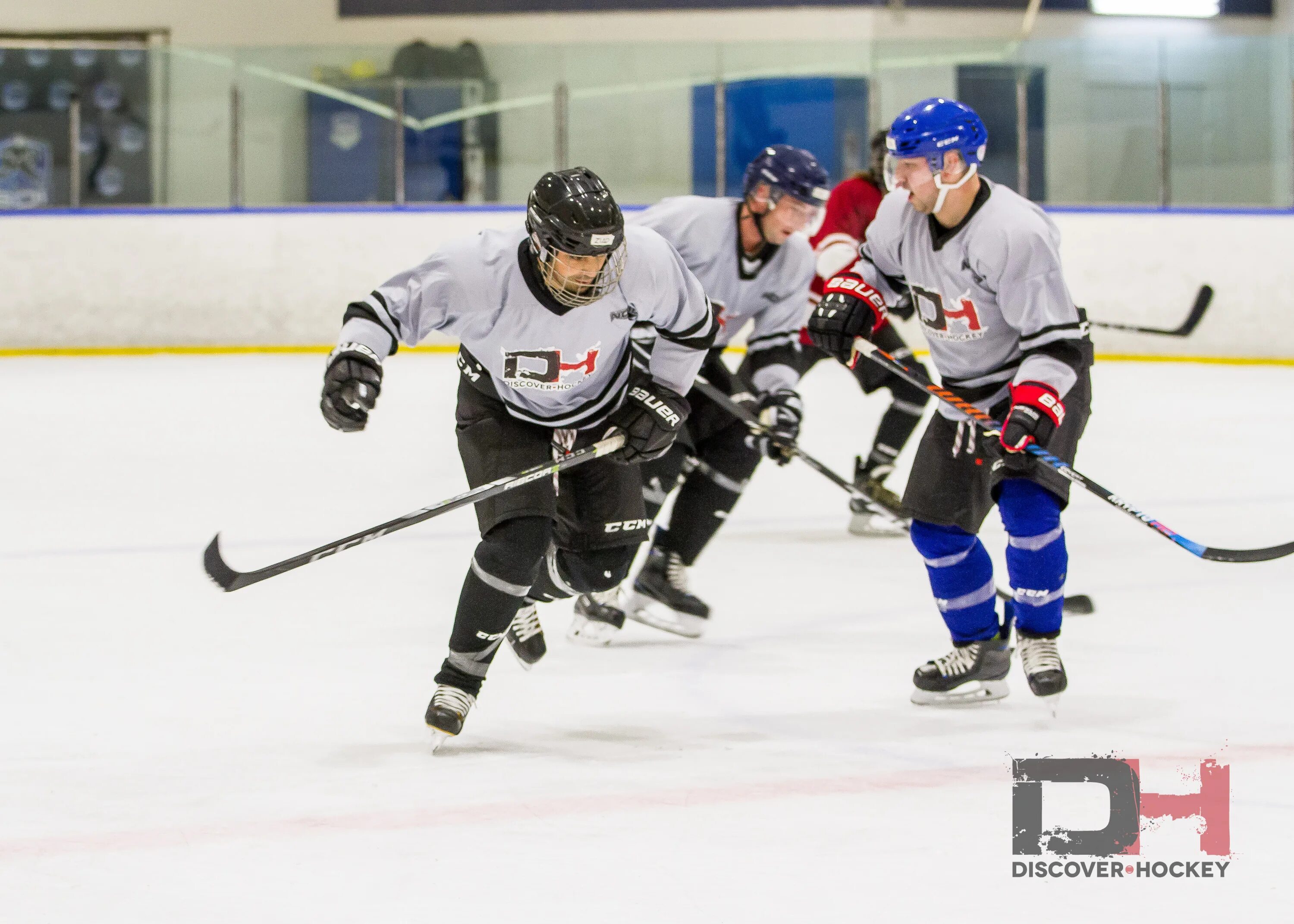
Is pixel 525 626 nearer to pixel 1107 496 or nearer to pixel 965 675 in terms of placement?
pixel 965 675

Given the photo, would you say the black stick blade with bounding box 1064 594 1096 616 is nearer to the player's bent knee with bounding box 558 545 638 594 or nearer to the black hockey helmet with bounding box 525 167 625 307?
the player's bent knee with bounding box 558 545 638 594

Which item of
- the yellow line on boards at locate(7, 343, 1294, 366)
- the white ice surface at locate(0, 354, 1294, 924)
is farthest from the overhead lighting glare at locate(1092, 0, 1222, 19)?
the white ice surface at locate(0, 354, 1294, 924)

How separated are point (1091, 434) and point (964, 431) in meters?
3.69

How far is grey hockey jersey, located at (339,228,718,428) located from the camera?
264cm

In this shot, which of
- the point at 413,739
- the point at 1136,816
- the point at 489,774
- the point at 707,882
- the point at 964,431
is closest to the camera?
the point at 707,882

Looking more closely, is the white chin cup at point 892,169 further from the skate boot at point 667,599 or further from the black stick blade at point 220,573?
the black stick blade at point 220,573

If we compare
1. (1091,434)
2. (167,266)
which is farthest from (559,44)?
(1091,434)

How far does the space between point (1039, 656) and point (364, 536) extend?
1.19 metres

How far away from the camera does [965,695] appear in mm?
2982

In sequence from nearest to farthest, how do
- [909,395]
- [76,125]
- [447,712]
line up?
1. [447,712]
2. [909,395]
3. [76,125]

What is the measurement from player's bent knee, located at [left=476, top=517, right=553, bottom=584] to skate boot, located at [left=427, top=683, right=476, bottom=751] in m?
0.21

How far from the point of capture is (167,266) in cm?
935

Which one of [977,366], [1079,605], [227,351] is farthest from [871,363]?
[227,351]

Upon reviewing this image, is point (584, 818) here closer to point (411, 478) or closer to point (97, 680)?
point (97, 680)
